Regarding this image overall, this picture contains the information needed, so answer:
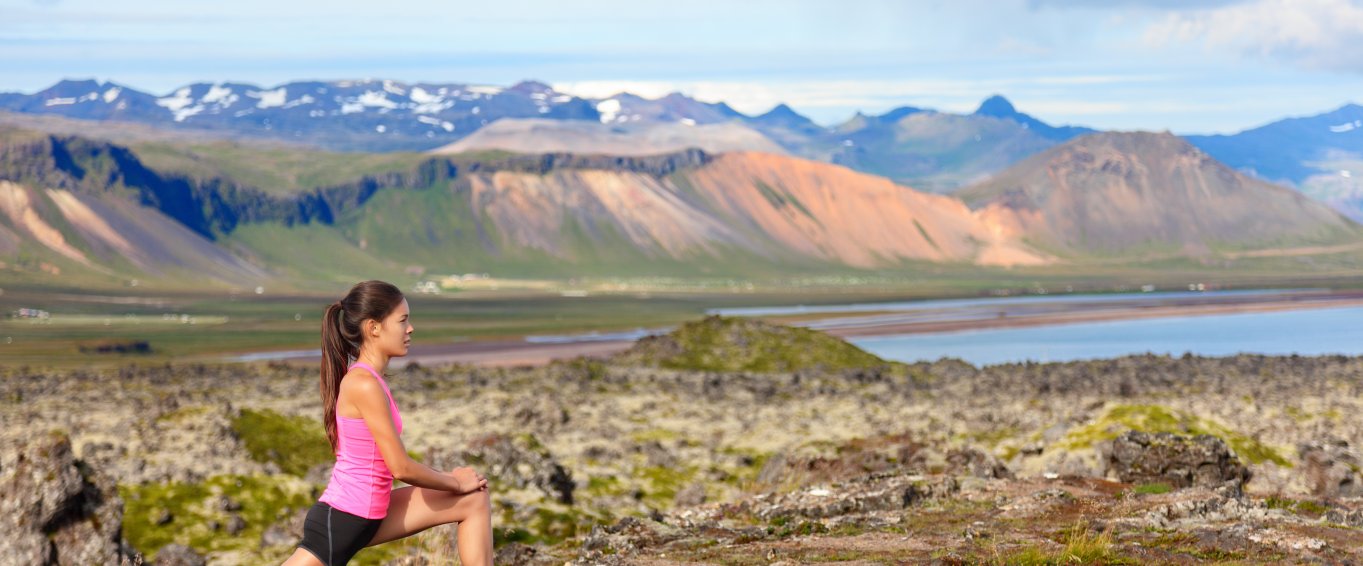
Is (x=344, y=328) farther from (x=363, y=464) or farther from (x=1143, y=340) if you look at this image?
(x=1143, y=340)

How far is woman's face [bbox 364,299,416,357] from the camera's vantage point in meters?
10.4

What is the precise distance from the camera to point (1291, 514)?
16047mm

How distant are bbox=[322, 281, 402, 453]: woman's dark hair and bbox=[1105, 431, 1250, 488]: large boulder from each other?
14.4 meters

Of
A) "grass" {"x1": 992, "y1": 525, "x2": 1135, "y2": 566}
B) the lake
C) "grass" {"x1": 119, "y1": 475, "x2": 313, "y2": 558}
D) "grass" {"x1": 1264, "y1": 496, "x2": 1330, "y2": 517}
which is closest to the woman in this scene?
"grass" {"x1": 992, "y1": 525, "x2": 1135, "y2": 566}

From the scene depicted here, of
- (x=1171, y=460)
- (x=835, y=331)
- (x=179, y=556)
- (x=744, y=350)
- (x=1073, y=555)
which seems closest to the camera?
(x=1073, y=555)

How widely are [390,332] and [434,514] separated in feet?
4.70

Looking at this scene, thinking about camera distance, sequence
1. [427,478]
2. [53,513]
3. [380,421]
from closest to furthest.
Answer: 1. [380,421]
2. [427,478]
3. [53,513]

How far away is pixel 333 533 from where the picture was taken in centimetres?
1038

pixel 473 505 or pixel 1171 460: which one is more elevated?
pixel 473 505

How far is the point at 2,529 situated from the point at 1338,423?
34987mm

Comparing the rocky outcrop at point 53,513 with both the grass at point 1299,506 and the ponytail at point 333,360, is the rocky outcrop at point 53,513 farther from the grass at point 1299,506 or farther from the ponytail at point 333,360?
the grass at point 1299,506

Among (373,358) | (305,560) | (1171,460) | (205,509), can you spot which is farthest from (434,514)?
(1171,460)

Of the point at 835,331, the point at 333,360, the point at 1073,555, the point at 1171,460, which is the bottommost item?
the point at 835,331

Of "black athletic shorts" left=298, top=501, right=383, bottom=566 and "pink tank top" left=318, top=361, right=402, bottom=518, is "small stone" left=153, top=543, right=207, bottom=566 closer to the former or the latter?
"black athletic shorts" left=298, top=501, right=383, bottom=566
